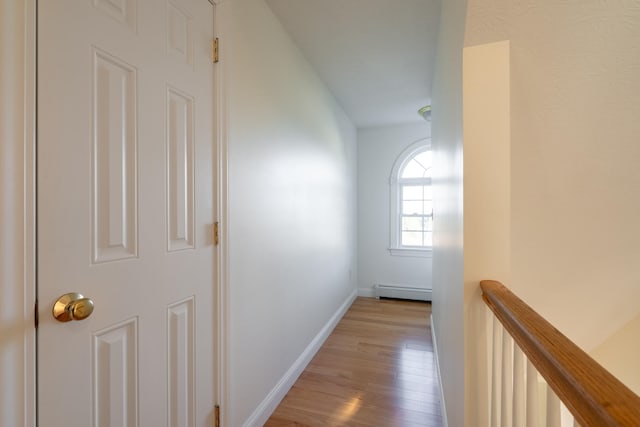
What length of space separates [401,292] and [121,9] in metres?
4.04

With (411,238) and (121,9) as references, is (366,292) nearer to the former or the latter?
(411,238)

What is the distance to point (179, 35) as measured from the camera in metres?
1.12

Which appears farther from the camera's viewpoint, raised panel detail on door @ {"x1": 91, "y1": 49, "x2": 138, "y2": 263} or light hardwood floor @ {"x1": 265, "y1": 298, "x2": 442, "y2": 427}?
light hardwood floor @ {"x1": 265, "y1": 298, "x2": 442, "y2": 427}

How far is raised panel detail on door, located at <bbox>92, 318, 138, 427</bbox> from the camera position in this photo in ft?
2.69

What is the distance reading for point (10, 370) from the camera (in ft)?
2.08

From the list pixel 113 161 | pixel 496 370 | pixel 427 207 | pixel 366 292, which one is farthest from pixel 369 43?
pixel 366 292

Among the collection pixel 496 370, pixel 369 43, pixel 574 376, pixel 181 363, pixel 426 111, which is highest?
pixel 369 43

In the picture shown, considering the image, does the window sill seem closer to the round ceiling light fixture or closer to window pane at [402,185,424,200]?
window pane at [402,185,424,200]

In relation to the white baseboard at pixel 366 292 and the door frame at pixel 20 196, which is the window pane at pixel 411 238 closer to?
the white baseboard at pixel 366 292

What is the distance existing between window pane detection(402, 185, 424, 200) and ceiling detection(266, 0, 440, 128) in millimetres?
1322

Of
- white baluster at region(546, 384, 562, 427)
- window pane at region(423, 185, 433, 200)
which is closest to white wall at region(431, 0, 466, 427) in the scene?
white baluster at region(546, 384, 562, 427)

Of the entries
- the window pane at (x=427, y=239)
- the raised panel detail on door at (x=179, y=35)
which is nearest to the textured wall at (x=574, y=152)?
the raised panel detail on door at (x=179, y=35)

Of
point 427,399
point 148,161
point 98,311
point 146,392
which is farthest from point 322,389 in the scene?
point 148,161

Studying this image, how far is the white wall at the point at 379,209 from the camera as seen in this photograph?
4102mm
